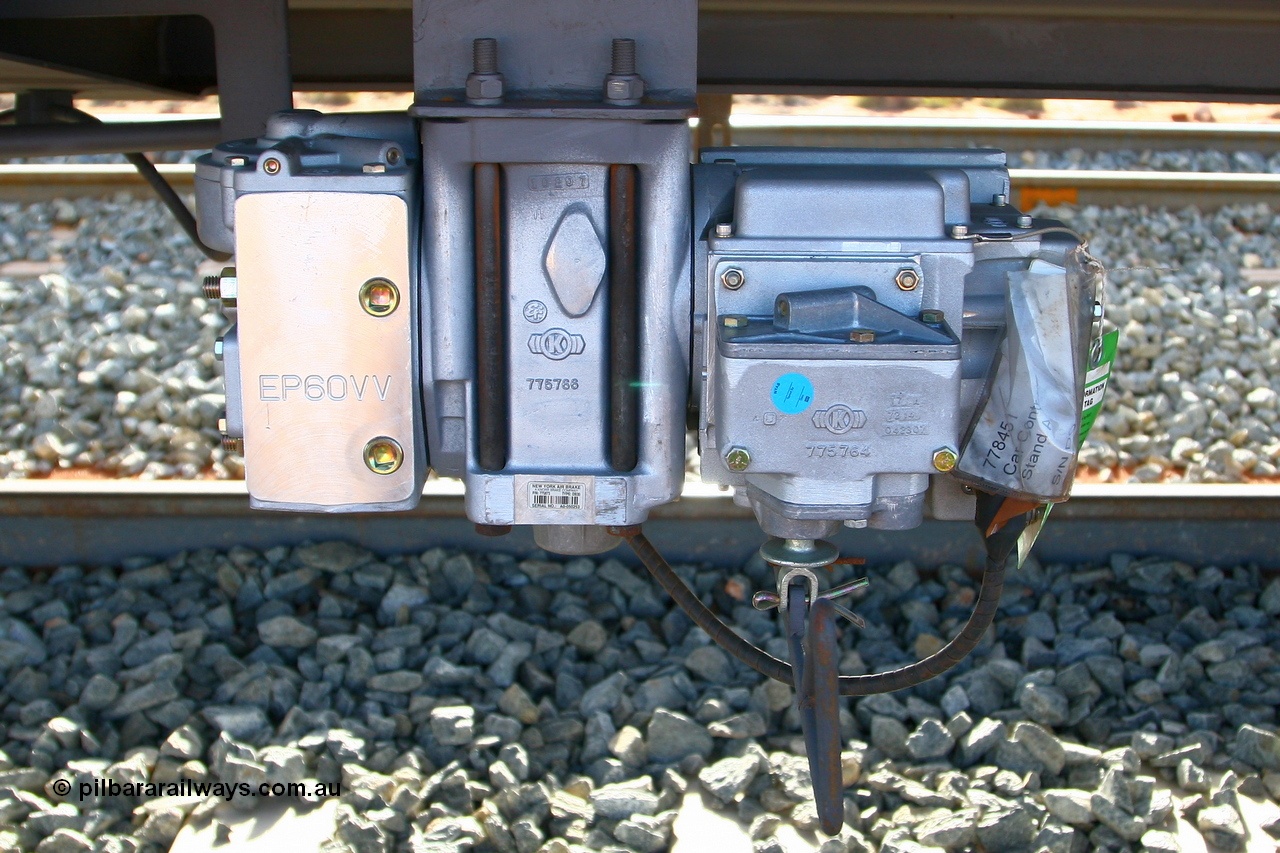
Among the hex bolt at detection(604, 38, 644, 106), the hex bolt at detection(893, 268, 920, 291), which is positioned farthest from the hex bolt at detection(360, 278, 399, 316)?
the hex bolt at detection(893, 268, 920, 291)

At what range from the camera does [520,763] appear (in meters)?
2.66

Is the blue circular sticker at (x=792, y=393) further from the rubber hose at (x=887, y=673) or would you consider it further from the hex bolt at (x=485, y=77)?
the hex bolt at (x=485, y=77)

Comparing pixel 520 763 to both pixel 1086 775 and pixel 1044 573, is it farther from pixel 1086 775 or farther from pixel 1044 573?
pixel 1044 573

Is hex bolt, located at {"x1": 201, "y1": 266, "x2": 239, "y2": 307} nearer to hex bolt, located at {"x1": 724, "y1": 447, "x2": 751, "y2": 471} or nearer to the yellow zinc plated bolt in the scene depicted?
hex bolt, located at {"x1": 724, "y1": 447, "x2": 751, "y2": 471}

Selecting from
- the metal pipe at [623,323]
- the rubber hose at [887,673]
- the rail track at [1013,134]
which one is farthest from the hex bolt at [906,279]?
the rail track at [1013,134]

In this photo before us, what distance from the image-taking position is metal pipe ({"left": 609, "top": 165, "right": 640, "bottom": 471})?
1443 mm

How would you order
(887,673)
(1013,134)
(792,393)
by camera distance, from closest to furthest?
(792,393) → (887,673) → (1013,134)

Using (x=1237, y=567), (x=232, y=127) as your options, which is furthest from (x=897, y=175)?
(x=1237, y=567)

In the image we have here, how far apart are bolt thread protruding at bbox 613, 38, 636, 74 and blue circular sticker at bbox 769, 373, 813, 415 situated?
41 centimetres

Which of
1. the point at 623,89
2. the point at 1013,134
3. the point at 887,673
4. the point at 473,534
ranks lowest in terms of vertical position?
the point at 473,534

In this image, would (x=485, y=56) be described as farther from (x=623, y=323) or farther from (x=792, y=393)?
(x=792, y=393)

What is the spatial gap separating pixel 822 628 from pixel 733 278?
0.44m

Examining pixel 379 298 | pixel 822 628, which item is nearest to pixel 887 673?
pixel 822 628

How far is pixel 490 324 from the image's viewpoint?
145 centimetres
